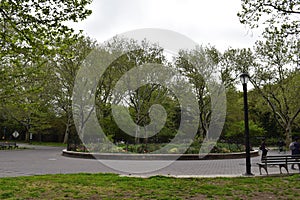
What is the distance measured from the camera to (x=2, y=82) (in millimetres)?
10289

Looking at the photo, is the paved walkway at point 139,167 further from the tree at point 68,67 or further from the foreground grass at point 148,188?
the tree at point 68,67

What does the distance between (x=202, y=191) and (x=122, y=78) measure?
73.8ft

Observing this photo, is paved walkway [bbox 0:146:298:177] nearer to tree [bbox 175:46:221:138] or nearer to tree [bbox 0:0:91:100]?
tree [bbox 0:0:91:100]

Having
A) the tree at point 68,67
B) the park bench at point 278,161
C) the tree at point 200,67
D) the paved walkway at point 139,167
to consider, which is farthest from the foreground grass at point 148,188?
the tree at point 68,67

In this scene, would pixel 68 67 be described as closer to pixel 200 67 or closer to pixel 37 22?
pixel 200 67

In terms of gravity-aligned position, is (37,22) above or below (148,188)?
above

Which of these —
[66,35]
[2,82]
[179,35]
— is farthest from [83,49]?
[66,35]

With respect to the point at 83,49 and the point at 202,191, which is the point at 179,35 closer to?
the point at 202,191

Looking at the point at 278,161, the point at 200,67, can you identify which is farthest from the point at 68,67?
the point at 278,161

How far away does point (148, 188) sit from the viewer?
26.1 ft

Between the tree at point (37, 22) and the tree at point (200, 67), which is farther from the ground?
the tree at point (200, 67)

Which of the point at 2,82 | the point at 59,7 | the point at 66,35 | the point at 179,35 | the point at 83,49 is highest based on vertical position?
the point at 83,49

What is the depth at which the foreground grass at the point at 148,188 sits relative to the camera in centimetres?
704

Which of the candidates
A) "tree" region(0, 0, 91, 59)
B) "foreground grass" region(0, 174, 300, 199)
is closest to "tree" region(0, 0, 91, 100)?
"tree" region(0, 0, 91, 59)
